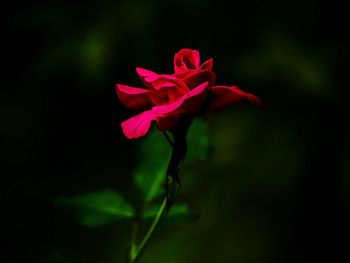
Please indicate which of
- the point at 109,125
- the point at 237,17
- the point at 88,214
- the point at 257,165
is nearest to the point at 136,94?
the point at 88,214

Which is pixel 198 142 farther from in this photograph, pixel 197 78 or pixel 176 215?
pixel 197 78

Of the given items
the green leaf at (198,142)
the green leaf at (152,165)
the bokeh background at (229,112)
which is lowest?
the bokeh background at (229,112)

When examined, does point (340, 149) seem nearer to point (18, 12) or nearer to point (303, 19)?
point (303, 19)

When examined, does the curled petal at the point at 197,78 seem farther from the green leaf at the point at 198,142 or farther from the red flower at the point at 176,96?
the green leaf at the point at 198,142

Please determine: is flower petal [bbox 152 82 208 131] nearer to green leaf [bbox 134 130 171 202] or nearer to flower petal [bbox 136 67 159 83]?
flower petal [bbox 136 67 159 83]

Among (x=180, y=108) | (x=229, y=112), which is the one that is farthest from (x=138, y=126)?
(x=229, y=112)

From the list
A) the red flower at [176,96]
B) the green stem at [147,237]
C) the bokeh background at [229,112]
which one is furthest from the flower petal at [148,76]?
the bokeh background at [229,112]
